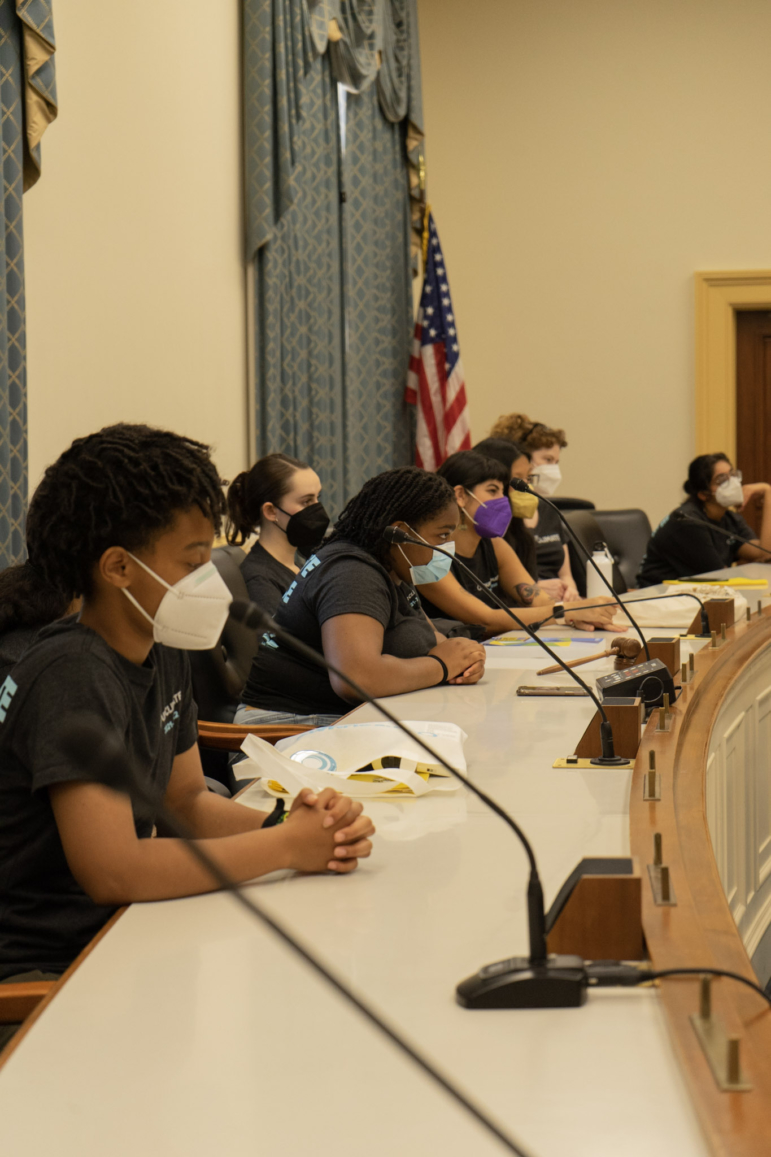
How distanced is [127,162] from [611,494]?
3.78 m

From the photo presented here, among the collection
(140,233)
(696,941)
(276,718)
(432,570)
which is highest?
(140,233)

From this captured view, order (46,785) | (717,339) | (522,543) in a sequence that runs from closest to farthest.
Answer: (46,785) < (522,543) < (717,339)

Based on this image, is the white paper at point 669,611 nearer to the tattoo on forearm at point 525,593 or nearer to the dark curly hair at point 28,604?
the tattoo on forearm at point 525,593

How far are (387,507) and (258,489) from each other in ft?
3.14

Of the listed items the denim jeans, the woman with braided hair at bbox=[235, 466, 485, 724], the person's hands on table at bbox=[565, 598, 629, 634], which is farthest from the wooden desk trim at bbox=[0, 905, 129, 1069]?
the person's hands on table at bbox=[565, 598, 629, 634]

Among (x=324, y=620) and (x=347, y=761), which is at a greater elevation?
(x=324, y=620)

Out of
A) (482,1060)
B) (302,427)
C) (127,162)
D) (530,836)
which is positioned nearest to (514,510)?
(302,427)

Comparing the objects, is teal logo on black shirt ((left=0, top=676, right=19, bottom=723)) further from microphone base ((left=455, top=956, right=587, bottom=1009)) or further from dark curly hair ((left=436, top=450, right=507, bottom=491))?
dark curly hair ((left=436, top=450, right=507, bottom=491))

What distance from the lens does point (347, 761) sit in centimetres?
154

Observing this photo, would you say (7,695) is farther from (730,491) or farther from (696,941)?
(730,491)

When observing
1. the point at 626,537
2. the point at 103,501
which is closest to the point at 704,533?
the point at 626,537

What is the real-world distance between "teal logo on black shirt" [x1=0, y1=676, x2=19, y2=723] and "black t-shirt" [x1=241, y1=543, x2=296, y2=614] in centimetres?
168

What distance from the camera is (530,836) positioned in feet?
4.27

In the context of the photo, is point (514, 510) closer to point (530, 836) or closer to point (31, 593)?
point (31, 593)
